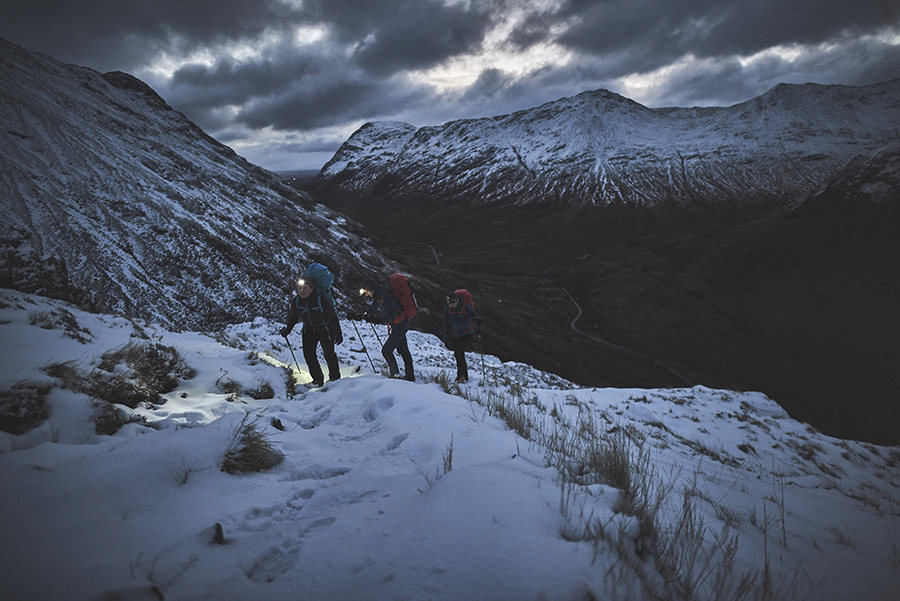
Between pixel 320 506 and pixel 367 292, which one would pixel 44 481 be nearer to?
pixel 320 506

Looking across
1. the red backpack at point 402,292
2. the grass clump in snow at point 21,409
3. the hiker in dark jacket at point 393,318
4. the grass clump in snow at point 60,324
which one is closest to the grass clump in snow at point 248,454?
the grass clump in snow at point 21,409

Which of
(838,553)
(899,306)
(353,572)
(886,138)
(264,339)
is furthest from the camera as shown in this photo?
(886,138)

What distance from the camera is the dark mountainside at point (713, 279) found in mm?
54500

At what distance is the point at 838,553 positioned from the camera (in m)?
2.92

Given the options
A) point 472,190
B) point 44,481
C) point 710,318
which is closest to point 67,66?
point 44,481

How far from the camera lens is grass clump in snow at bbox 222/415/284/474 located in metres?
2.76

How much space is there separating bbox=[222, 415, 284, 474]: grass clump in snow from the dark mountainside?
28.1 metres

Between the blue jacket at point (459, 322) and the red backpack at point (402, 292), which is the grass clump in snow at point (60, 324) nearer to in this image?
the red backpack at point (402, 292)

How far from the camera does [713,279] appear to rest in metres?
93.8

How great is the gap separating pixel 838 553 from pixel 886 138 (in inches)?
10566

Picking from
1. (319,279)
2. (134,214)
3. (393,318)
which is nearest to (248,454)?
(319,279)

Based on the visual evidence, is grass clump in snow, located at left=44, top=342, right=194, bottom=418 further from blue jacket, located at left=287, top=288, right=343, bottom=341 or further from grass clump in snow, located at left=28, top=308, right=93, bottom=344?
blue jacket, located at left=287, top=288, right=343, bottom=341

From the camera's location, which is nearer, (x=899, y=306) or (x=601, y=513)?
(x=601, y=513)

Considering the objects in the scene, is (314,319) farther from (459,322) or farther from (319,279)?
(459,322)
